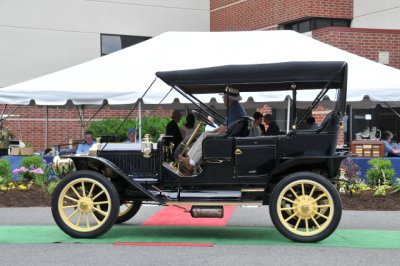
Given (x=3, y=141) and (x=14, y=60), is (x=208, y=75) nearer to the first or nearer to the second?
(x=3, y=141)

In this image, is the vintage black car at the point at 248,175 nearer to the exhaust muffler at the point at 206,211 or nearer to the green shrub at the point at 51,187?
the exhaust muffler at the point at 206,211

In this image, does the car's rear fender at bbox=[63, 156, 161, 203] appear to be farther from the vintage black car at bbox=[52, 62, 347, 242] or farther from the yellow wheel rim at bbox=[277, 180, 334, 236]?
the yellow wheel rim at bbox=[277, 180, 334, 236]

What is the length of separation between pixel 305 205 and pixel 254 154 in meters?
0.88

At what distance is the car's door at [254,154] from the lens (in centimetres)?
809

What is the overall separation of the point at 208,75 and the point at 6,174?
22.0 ft

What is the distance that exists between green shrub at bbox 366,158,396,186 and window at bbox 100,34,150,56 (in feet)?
44.1

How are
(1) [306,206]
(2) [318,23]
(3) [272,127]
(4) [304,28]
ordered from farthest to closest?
(4) [304,28] < (2) [318,23] < (3) [272,127] < (1) [306,206]

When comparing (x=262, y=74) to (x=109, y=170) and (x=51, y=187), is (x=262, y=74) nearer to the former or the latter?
(x=109, y=170)

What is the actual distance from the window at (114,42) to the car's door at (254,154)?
53.8 ft

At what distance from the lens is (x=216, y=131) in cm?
835

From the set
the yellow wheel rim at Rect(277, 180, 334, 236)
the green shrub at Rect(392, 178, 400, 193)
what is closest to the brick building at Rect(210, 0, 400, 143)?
the green shrub at Rect(392, 178, 400, 193)

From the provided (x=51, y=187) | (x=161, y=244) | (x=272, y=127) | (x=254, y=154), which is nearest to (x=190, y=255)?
(x=161, y=244)

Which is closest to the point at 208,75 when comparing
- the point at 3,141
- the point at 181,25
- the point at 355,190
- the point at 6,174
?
the point at 355,190

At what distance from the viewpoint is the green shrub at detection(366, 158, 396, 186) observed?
40.9ft
